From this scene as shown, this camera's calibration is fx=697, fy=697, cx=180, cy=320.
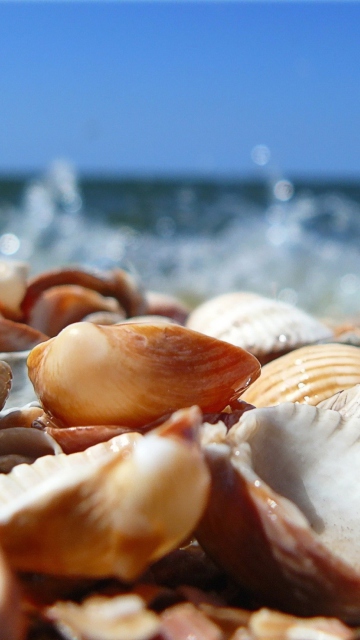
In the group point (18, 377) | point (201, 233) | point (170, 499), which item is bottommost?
point (201, 233)

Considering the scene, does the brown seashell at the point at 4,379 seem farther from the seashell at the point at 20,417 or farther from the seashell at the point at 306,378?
the seashell at the point at 306,378

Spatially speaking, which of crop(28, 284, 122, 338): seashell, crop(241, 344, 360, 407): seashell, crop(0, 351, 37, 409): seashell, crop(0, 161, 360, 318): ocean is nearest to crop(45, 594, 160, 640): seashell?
crop(241, 344, 360, 407): seashell

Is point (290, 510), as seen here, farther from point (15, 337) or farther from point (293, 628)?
point (15, 337)

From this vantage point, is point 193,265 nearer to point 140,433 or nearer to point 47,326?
point 47,326

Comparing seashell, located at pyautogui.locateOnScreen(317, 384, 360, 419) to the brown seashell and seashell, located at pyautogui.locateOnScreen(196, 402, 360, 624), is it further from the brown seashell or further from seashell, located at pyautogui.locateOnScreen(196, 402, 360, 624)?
A: the brown seashell

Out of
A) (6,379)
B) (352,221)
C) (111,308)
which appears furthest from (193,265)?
(6,379)

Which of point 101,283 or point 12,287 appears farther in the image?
point 101,283

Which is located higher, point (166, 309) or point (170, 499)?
point (170, 499)

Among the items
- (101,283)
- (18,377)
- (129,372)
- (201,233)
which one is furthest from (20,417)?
(201,233)
